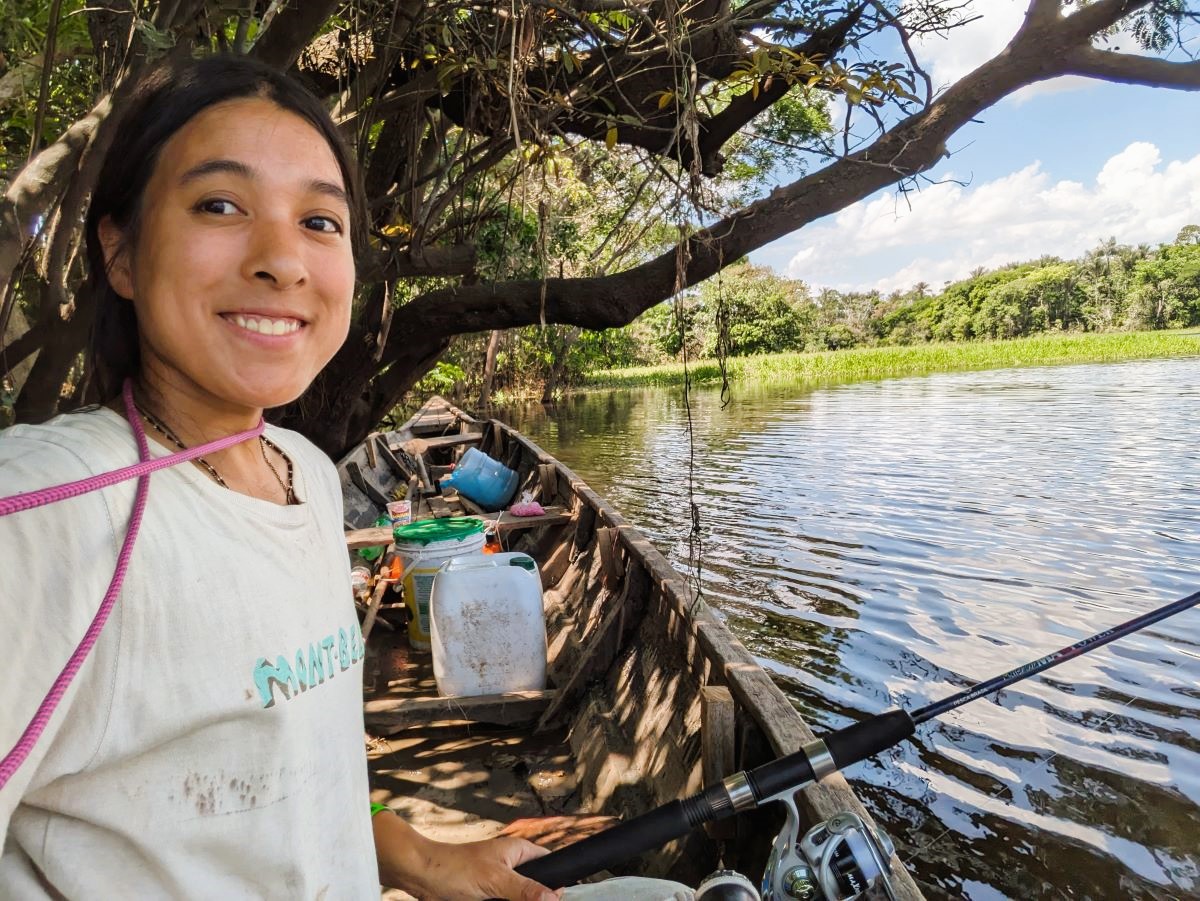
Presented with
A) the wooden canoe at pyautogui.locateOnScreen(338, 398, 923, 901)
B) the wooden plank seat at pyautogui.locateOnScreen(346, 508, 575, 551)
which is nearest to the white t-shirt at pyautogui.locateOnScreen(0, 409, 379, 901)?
the wooden canoe at pyautogui.locateOnScreen(338, 398, 923, 901)

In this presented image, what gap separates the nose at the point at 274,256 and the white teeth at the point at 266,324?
1.8 inches

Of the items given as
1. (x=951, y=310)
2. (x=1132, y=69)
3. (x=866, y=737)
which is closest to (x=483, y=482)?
(x=1132, y=69)

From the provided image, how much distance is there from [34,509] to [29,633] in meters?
0.11

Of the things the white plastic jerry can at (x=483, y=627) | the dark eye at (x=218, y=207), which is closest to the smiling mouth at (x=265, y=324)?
the dark eye at (x=218, y=207)

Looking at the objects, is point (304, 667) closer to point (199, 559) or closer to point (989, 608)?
point (199, 559)

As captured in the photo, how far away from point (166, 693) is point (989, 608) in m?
6.87

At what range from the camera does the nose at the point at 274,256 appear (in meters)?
1.01

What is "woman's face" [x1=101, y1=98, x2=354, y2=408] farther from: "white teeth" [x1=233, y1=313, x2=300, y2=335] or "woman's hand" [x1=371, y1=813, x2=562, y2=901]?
"woman's hand" [x1=371, y1=813, x2=562, y2=901]

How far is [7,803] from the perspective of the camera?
705 mm

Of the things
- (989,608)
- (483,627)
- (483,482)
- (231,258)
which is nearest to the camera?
(231,258)

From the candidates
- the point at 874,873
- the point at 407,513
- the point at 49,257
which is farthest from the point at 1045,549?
the point at 49,257

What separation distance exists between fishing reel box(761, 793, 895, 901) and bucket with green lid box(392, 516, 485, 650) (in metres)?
3.08

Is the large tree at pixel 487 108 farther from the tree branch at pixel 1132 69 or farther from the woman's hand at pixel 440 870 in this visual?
the woman's hand at pixel 440 870

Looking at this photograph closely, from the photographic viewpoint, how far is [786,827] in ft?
5.82
